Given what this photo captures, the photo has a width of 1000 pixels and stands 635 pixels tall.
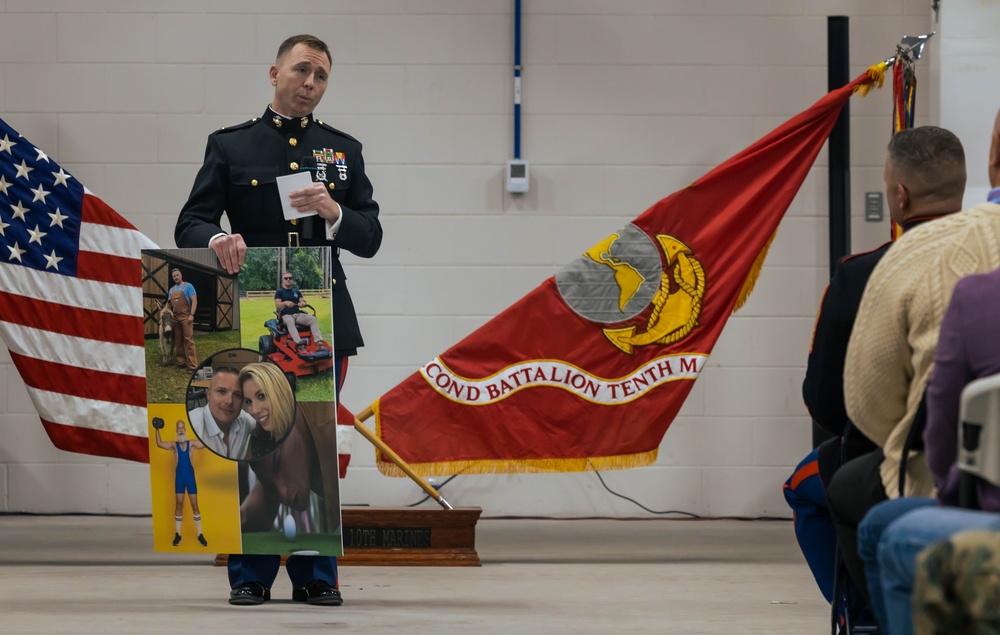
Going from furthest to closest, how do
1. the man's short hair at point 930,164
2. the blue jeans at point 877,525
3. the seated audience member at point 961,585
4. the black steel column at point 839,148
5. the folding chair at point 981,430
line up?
the black steel column at point 839,148 < the man's short hair at point 930,164 < the blue jeans at point 877,525 < the folding chair at point 981,430 < the seated audience member at point 961,585

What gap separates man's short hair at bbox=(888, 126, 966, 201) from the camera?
2053mm

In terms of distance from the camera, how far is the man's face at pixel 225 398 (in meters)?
2.73

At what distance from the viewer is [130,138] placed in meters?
4.74

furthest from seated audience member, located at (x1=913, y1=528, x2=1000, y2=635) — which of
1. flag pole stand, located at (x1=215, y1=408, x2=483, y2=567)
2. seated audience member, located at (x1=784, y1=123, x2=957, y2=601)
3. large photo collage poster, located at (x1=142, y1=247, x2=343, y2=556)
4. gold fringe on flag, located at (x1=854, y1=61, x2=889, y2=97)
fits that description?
gold fringe on flag, located at (x1=854, y1=61, x2=889, y2=97)

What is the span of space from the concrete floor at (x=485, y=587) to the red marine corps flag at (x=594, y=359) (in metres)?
0.38

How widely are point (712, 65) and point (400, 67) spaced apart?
1.23 meters

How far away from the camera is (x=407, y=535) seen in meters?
3.69

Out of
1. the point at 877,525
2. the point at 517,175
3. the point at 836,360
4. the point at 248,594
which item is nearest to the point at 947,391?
the point at 877,525

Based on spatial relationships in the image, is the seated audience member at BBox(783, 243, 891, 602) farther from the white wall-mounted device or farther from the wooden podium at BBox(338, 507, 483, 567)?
the white wall-mounted device

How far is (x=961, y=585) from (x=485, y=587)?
7.57 ft

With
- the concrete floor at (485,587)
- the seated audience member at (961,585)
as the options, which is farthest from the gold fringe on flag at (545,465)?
the seated audience member at (961,585)

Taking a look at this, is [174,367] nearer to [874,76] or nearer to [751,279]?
[751,279]

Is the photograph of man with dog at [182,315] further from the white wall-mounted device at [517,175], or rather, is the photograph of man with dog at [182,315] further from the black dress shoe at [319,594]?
the white wall-mounted device at [517,175]

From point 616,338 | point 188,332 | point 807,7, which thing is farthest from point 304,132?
point 807,7
